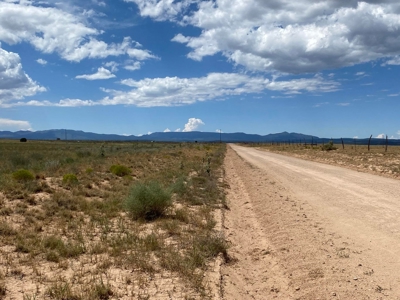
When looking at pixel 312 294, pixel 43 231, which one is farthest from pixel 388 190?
pixel 43 231

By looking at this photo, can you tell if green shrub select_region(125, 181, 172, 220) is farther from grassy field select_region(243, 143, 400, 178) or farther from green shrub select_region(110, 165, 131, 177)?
grassy field select_region(243, 143, 400, 178)

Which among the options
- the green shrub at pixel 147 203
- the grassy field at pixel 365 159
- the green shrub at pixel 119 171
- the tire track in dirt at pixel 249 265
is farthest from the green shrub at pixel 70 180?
the grassy field at pixel 365 159

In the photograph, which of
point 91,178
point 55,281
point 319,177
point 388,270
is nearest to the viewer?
point 55,281

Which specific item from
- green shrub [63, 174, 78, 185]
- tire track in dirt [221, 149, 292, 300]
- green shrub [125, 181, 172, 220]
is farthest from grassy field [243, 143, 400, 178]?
green shrub [63, 174, 78, 185]

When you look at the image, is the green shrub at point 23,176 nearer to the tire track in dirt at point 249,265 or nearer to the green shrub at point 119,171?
the green shrub at point 119,171

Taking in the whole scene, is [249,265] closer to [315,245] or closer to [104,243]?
[315,245]

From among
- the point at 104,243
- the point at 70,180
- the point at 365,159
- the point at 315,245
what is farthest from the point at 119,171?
the point at 365,159

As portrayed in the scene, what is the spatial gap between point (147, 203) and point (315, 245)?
4.88 metres

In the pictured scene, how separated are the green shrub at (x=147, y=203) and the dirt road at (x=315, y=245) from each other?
2.11 meters

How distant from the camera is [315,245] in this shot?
8.23m

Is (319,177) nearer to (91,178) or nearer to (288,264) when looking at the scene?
(91,178)

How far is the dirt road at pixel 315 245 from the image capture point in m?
6.05

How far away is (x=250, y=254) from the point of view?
8.23 meters

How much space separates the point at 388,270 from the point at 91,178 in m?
14.4
